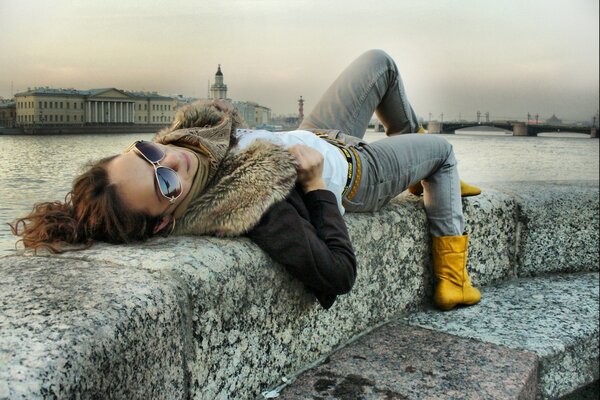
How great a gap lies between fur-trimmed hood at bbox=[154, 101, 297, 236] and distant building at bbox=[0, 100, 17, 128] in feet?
1.37

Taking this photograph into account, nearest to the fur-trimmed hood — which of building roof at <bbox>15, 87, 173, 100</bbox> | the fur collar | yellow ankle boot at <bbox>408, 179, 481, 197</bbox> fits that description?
the fur collar

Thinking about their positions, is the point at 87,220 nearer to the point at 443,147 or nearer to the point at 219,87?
the point at 219,87

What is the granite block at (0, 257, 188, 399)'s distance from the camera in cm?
97

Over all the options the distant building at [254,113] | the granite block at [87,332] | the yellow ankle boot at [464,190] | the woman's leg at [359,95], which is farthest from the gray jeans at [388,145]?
the granite block at [87,332]

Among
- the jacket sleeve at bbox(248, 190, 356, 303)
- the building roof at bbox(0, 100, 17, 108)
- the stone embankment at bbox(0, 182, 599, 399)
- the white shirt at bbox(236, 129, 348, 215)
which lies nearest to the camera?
the stone embankment at bbox(0, 182, 599, 399)

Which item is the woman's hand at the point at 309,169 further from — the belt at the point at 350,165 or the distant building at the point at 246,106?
the distant building at the point at 246,106

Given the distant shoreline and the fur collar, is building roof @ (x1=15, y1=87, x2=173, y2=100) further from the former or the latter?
the fur collar

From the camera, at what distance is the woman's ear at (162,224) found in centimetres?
170

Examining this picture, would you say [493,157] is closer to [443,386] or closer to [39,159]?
[443,386]

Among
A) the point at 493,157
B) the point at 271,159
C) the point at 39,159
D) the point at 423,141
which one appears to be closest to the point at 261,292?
the point at 271,159

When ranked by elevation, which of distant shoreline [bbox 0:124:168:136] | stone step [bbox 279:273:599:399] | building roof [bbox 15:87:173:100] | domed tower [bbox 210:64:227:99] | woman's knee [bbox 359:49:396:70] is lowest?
stone step [bbox 279:273:599:399]

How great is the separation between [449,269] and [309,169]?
965 mm

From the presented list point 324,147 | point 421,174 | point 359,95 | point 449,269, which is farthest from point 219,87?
point 449,269

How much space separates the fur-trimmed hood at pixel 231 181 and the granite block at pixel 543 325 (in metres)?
1.01
